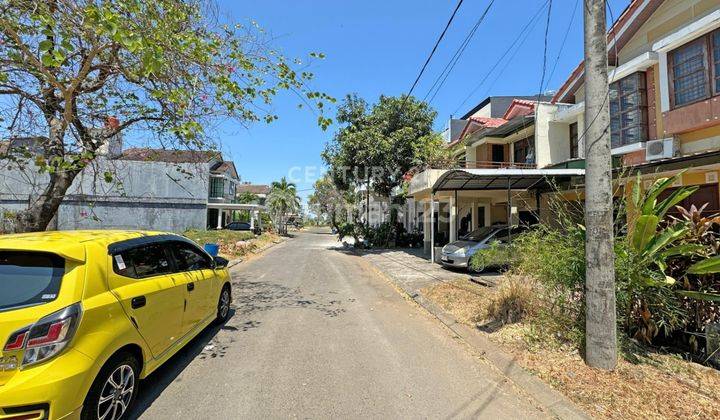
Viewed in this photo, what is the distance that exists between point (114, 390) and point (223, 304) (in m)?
3.39

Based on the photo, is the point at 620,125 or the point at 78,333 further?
the point at 620,125

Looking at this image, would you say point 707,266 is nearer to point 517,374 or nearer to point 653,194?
point 653,194

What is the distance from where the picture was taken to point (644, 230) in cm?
468

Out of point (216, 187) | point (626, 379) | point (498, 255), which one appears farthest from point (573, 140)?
point (216, 187)

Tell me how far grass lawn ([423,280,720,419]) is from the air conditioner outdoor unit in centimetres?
758

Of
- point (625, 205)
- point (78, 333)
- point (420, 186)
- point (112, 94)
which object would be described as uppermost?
point (112, 94)

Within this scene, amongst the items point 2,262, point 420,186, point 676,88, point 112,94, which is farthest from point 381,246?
point 2,262

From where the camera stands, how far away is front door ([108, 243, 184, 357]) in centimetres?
357

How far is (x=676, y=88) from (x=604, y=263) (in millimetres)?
9185

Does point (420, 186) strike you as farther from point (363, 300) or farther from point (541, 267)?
point (541, 267)

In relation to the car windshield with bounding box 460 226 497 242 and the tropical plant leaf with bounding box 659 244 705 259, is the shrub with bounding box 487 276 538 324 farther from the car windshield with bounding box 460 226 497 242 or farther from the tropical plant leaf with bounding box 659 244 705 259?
the car windshield with bounding box 460 226 497 242

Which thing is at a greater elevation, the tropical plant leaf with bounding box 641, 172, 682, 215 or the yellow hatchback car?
the tropical plant leaf with bounding box 641, 172, 682, 215

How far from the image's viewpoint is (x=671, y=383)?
4.13 meters

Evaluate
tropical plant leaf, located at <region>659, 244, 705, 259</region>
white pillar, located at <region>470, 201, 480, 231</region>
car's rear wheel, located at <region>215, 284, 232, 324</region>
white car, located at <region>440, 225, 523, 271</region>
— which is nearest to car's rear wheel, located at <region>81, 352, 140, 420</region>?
car's rear wheel, located at <region>215, 284, 232, 324</region>
